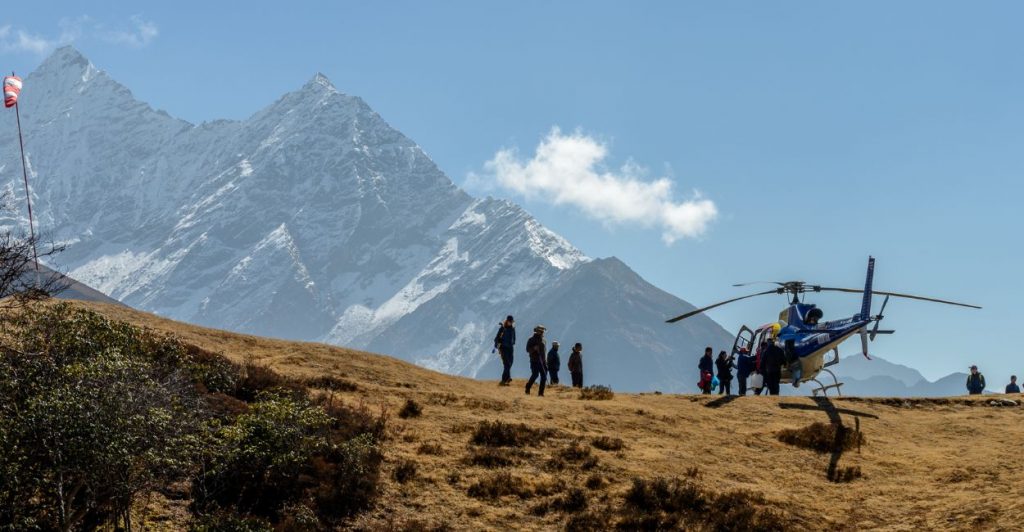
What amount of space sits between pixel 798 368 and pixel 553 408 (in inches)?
396

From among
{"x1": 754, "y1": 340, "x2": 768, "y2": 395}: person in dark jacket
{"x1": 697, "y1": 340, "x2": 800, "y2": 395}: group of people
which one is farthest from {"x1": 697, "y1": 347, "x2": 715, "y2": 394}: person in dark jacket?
{"x1": 754, "y1": 340, "x2": 768, "y2": 395}: person in dark jacket

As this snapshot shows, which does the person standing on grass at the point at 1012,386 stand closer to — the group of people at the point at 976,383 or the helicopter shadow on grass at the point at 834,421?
the group of people at the point at 976,383

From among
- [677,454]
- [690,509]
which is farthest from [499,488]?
[677,454]

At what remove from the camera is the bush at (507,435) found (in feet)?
72.5

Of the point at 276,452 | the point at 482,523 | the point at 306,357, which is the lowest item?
the point at 482,523

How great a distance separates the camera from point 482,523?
1773cm

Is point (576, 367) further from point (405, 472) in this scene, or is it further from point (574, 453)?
point (405, 472)

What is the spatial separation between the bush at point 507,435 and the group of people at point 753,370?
998 cm

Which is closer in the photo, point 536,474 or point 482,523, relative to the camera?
point 482,523

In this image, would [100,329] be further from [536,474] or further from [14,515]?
[536,474]

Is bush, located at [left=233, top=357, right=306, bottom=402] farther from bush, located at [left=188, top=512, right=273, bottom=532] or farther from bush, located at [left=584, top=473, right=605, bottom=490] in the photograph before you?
bush, located at [left=584, top=473, right=605, bottom=490]

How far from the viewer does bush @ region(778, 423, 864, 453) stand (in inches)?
920

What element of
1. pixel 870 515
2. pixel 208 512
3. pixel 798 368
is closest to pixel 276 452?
pixel 208 512

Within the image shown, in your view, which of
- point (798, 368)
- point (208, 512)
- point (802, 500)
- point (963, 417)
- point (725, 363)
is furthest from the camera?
point (725, 363)
